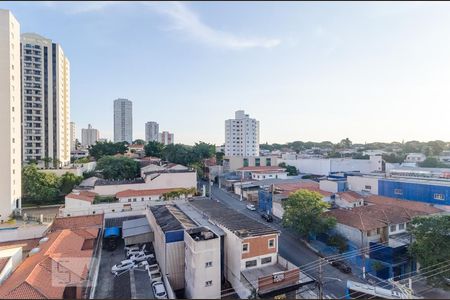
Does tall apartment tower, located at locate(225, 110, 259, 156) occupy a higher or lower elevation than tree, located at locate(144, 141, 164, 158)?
higher

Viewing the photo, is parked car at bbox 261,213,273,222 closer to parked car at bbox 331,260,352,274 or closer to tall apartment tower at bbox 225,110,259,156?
parked car at bbox 331,260,352,274

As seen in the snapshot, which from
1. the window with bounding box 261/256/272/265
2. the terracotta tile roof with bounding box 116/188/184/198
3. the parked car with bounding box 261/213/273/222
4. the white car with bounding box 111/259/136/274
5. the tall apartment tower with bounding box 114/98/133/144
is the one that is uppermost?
the tall apartment tower with bounding box 114/98/133/144

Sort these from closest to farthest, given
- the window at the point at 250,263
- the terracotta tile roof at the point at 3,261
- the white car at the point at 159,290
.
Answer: the white car at the point at 159,290, the window at the point at 250,263, the terracotta tile roof at the point at 3,261

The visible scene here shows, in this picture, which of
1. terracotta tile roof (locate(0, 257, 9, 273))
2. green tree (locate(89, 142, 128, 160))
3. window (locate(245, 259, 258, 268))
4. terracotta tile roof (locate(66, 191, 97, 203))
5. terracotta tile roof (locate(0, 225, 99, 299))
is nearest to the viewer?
terracotta tile roof (locate(0, 225, 99, 299))

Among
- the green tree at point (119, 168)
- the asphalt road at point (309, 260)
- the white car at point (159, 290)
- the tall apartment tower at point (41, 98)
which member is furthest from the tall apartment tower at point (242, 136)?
the white car at point (159, 290)

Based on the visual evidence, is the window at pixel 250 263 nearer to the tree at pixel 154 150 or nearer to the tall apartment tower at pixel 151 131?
the tree at pixel 154 150

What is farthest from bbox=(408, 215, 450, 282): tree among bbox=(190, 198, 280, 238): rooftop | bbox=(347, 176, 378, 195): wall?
bbox=(347, 176, 378, 195): wall

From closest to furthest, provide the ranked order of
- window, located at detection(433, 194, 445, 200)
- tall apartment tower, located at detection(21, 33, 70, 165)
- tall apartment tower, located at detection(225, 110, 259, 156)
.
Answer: window, located at detection(433, 194, 445, 200) → tall apartment tower, located at detection(21, 33, 70, 165) → tall apartment tower, located at detection(225, 110, 259, 156)

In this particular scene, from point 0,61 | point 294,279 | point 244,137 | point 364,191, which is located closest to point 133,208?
point 294,279
